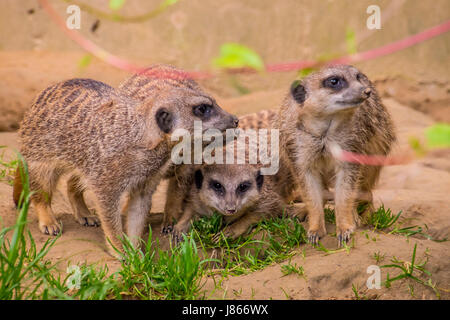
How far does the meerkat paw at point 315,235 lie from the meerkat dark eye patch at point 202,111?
969mm

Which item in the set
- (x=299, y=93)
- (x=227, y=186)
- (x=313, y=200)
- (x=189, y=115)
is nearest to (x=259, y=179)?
(x=227, y=186)

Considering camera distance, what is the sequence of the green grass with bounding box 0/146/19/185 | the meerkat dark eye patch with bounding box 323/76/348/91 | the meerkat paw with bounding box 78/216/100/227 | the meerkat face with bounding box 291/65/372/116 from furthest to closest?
the green grass with bounding box 0/146/19/185 < the meerkat paw with bounding box 78/216/100/227 < the meerkat dark eye patch with bounding box 323/76/348/91 < the meerkat face with bounding box 291/65/372/116

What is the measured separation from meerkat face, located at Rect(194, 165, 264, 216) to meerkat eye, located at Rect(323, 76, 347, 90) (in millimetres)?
929

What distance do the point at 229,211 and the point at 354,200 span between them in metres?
0.80

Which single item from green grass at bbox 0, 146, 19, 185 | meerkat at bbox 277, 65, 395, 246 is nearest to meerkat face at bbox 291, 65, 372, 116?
meerkat at bbox 277, 65, 395, 246

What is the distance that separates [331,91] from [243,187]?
977 mm

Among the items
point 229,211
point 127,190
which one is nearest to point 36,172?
point 127,190

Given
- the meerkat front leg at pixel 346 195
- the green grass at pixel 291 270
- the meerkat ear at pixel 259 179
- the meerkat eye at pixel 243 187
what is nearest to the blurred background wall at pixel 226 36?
the meerkat ear at pixel 259 179

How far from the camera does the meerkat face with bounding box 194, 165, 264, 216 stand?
3596 mm

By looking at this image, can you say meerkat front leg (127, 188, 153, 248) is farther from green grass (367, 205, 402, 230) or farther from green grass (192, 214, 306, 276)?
green grass (367, 205, 402, 230)

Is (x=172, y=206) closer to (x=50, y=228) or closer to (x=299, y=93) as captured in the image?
(x=50, y=228)

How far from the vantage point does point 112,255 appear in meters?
3.29

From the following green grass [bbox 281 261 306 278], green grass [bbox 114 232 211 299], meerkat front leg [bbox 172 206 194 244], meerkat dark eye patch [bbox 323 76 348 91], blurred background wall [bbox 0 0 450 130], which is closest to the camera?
green grass [bbox 114 232 211 299]

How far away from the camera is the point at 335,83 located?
308cm
